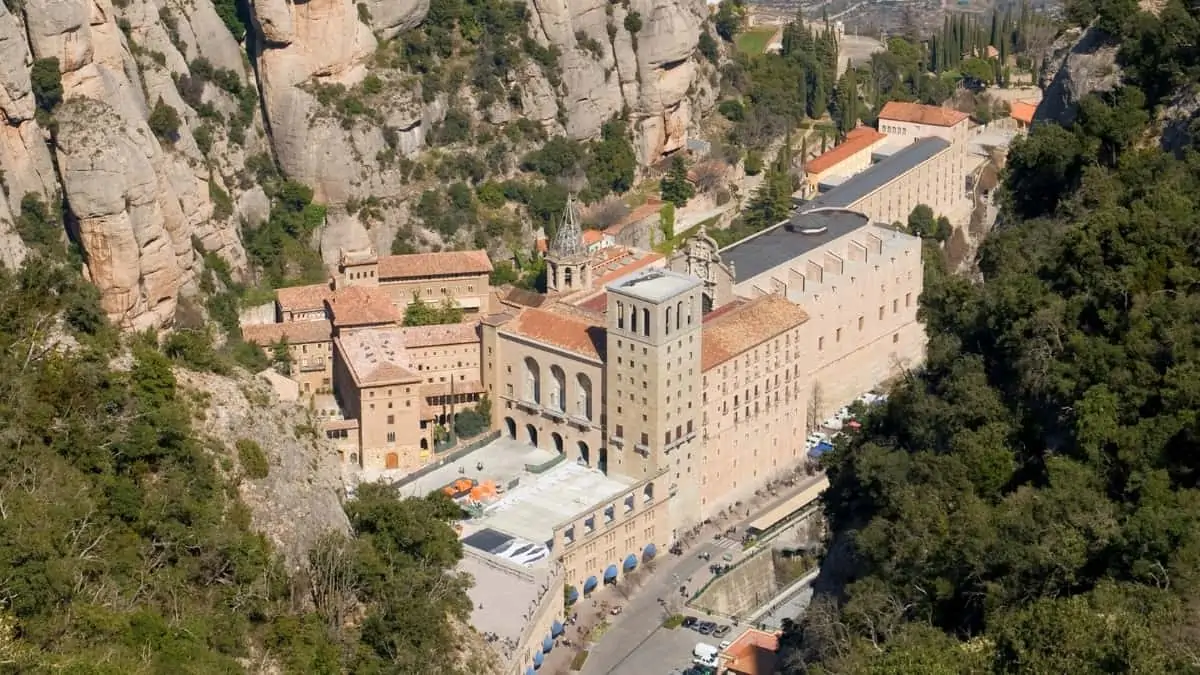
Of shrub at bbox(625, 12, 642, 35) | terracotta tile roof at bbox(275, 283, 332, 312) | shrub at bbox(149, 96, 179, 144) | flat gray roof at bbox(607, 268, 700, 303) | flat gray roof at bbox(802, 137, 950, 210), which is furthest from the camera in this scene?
shrub at bbox(625, 12, 642, 35)

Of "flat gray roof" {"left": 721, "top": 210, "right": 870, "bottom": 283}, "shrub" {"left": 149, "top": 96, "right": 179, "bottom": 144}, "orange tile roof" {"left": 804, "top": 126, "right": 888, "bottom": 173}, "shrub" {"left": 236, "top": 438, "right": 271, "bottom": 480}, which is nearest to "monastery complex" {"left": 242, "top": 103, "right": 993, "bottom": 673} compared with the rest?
"flat gray roof" {"left": 721, "top": 210, "right": 870, "bottom": 283}

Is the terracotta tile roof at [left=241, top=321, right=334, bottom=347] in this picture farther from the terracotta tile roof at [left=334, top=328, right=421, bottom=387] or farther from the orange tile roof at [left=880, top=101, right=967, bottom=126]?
the orange tile roof at [left=880, top=101, right=967, bottom=126]

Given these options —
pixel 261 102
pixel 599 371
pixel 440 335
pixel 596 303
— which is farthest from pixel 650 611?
pixel 261 102

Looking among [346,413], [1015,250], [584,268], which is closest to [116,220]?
[346,413]

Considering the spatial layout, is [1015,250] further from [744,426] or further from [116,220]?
[116,220]

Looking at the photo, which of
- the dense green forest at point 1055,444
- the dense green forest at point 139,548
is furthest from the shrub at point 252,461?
the dense green forest at point 1055,444

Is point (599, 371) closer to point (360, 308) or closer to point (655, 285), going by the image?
point (655, 285)

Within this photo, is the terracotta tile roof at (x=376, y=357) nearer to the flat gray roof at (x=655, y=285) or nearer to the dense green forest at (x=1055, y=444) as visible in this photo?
the flat gray roof at (x=655, y=285)
